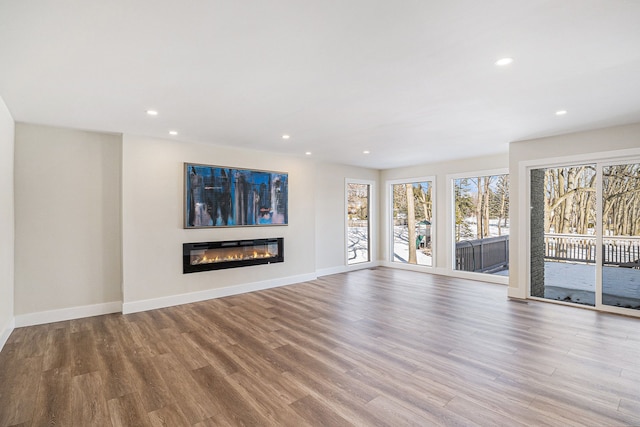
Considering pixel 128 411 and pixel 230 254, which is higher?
pixel 230 254

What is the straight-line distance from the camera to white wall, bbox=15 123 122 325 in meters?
3.92

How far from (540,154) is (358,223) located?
161 inches

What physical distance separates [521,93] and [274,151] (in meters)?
3.94

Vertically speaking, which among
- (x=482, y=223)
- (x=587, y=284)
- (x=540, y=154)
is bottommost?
(x=587, y=284)

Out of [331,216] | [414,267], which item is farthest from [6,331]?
[414,267]

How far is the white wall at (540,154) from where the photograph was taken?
418cm

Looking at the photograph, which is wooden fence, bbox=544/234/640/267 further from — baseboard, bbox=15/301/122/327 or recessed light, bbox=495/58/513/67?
baseboard, bbox=15/301/122/327

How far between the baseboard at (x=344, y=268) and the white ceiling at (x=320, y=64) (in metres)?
3.66

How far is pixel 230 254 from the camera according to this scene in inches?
212

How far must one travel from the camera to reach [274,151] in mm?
5766

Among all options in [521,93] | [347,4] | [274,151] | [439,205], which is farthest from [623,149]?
[274,151]

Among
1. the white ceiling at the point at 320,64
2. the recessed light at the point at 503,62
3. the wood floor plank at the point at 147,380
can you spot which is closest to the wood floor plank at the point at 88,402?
the wood floor plank at the point at 147,380

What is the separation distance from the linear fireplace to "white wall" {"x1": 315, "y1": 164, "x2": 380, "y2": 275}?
4.19 feet

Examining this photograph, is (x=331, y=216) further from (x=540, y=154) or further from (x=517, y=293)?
(x=540, y=154)
